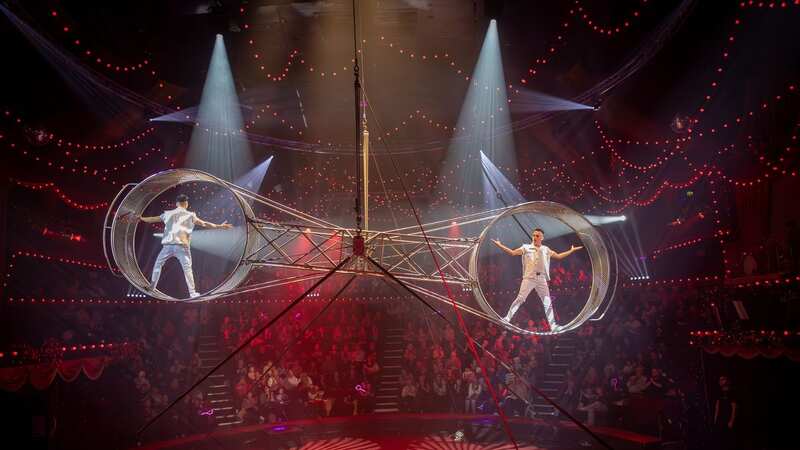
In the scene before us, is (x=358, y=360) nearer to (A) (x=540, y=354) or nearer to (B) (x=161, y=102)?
(A) (x=540, y=354)

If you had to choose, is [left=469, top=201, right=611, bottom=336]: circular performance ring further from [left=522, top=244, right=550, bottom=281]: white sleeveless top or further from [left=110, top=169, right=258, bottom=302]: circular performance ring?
[left=110, top=169, right=258, bottom=302]: circular performance ring

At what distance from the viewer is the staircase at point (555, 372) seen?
1163 centimetres

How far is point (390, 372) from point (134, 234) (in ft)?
31.5


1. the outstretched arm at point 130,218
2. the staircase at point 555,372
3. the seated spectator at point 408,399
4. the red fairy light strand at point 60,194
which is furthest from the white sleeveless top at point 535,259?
the red fairy light strand at point 60,194

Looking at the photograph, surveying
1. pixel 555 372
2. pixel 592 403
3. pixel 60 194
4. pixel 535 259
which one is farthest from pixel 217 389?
pixel 535 259

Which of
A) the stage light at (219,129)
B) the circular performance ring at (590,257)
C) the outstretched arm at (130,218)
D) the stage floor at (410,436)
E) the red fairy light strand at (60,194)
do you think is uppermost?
the stage light at (219,129)

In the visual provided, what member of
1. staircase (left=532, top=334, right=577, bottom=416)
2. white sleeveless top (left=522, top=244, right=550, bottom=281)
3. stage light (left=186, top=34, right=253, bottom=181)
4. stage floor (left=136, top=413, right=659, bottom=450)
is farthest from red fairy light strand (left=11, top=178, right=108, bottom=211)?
staircase (left=532, top=334, right=577, bottom=416)

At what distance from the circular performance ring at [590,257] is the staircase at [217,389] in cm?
806

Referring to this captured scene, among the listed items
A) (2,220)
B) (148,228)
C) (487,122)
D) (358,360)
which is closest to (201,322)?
(148,228)

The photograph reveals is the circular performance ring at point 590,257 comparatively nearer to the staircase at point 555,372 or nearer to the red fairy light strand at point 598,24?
the red fairy light strand at point 598,24

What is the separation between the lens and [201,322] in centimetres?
1409

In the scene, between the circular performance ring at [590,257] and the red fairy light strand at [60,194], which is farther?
the red fairy light strand at [60,194]

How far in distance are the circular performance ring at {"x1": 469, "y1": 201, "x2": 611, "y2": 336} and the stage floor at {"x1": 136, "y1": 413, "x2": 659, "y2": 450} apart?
13.7 ft

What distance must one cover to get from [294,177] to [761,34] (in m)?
12.7
